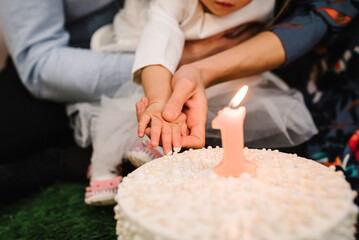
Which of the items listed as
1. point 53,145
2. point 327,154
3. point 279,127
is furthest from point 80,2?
point 327,154

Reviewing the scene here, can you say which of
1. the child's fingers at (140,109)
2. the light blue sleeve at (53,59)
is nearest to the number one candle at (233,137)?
the child's fingers at (140,109)

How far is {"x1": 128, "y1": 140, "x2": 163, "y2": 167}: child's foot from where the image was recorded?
0.73 meters

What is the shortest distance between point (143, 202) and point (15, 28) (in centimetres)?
85

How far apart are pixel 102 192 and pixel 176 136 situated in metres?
0.31

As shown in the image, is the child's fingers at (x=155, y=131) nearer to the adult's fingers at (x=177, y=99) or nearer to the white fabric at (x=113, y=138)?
the adult's fingers at (x=177, y=99)

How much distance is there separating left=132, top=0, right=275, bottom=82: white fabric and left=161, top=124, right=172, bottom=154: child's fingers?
244 millimetres

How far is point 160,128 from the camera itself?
1.89 feet

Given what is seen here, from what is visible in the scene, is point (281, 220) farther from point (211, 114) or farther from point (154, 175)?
point (211, 114)

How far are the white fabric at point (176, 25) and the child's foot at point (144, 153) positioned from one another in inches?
7.1

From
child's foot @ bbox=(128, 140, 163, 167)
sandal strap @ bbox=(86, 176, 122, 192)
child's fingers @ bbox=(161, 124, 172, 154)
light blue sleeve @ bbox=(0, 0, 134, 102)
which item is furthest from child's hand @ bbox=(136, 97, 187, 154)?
light blue sleeve @ bbox=(0, 0, 134, 102)

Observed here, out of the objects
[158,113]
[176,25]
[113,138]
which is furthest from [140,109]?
[176,25]

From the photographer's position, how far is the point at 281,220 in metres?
0.35

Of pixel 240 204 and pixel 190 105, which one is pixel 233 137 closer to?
pixel 240 204

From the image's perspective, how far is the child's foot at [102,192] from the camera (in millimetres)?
786
